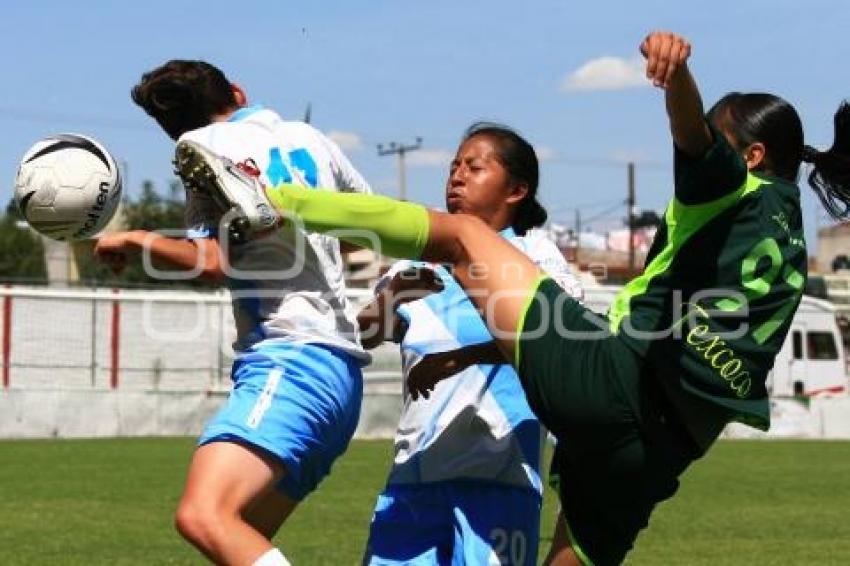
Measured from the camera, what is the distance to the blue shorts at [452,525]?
17.3ft

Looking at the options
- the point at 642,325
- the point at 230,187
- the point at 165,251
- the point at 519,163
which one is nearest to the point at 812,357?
the point at 519,163

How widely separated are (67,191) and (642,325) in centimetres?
211

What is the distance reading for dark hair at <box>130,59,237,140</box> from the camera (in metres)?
5.43

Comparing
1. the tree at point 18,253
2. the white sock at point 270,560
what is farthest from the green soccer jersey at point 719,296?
the tree at point 18,253

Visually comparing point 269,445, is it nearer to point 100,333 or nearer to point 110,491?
point 110,491

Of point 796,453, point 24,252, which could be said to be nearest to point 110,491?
point 796,453

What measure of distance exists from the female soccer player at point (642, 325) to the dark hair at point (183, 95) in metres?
0.88

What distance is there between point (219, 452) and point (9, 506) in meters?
8.69

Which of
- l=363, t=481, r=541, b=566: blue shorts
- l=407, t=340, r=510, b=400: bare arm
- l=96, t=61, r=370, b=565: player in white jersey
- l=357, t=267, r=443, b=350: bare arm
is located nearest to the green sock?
l=96, t=61, r=370, b=565: player in white jersey

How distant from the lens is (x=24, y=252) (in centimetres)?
7294

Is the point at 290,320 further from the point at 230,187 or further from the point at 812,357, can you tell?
the point at 812,357

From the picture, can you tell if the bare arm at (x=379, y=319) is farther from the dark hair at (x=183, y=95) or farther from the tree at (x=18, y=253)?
the tree at (x=18, y=253)

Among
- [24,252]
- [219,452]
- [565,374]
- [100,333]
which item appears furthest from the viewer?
[24,252]

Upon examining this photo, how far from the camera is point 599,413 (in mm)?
4484
